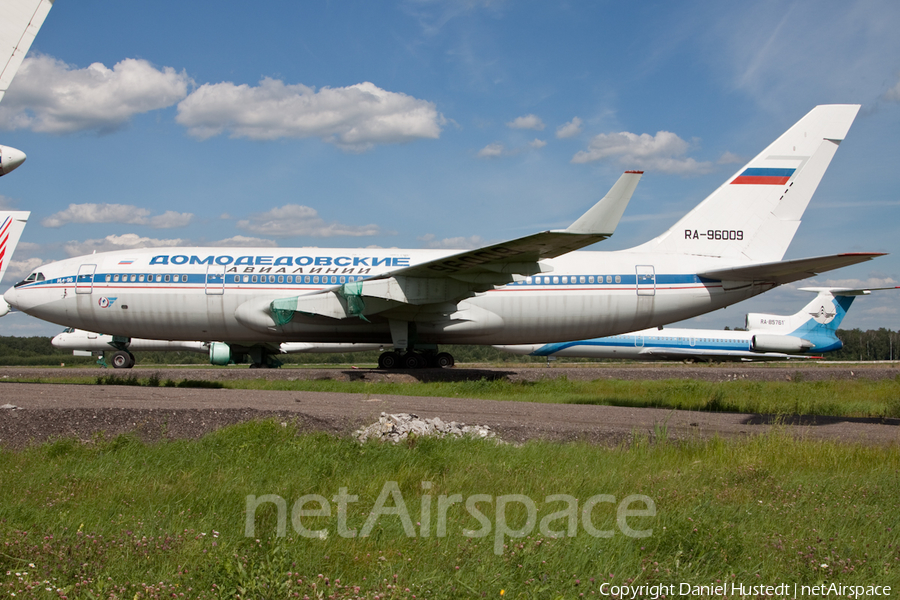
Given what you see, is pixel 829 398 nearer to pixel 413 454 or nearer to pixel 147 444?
pixel 413 454

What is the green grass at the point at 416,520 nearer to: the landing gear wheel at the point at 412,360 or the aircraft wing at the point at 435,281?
the aircraft wing at the point at 435,281

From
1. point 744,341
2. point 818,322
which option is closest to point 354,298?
point 744,341

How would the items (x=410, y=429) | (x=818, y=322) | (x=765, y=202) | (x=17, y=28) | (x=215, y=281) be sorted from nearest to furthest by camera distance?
(x=17, y=28), (x=410, y=429), (x=215, y=281), (x=765, y=202), (x=818, y=322)

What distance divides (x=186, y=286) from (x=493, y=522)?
17482 mm

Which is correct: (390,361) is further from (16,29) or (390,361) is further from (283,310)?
(16,29)

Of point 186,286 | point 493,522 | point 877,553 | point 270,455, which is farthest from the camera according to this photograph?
point 186,286

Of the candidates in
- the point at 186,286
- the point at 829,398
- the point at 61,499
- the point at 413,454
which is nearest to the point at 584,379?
the point at 829,398

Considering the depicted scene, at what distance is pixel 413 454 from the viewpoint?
24.3ft

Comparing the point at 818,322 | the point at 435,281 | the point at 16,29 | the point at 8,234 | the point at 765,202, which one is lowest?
the point at 818,322

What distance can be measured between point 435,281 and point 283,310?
4.75m

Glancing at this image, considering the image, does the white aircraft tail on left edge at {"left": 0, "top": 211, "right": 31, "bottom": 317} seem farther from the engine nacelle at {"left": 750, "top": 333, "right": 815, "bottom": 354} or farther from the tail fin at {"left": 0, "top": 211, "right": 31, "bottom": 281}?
the engine nacelle at {"left": 750, "top": 333, "right": 815, "bottom": 354}

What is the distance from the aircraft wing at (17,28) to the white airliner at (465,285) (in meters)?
14.6

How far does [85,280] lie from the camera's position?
20.6 metres

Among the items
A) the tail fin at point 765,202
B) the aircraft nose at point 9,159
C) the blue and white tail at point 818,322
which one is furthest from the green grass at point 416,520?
the blue and white tail at point 818,322
